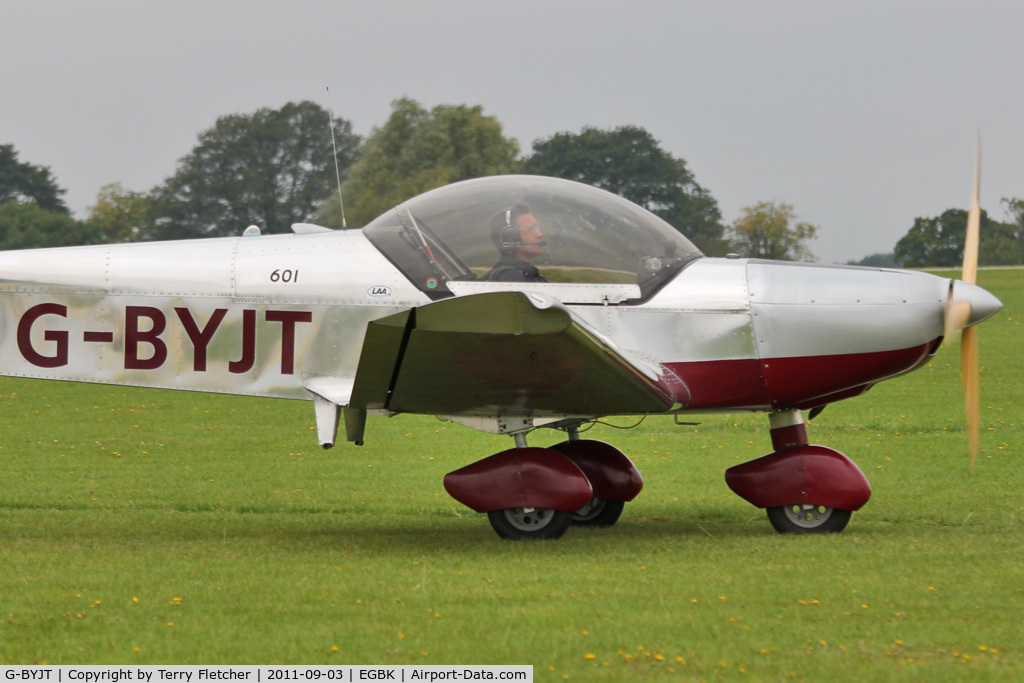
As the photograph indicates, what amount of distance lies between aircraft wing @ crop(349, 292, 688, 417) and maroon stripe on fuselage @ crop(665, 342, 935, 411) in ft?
0.52

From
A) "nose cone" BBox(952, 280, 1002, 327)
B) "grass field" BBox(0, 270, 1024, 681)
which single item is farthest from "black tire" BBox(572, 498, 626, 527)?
"nose cone" BBox(952, 280, 1002, 327)

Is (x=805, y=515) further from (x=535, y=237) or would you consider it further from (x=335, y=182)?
(x=335, y=182)

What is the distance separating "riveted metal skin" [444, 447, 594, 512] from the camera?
730cm

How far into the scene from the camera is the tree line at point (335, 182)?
34469 mm

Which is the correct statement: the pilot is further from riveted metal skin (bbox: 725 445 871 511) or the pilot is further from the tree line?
the tree line

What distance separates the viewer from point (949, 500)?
8.98 m

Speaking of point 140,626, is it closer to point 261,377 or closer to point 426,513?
point 261,377

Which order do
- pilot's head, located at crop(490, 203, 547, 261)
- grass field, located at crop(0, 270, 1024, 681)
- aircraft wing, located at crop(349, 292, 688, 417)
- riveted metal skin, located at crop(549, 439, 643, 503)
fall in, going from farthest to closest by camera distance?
riveted metal skin, located at crop(549, 439, 643, 503)
pilot's head, located at crop(490, 203, 547, 261)
aircraft wing, located at crop(349, 292, 688, 417)
grass field, located at crop(0, 270, 1024, 681)

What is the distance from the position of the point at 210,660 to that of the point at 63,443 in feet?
29.9

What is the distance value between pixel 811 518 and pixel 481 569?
2.51 m

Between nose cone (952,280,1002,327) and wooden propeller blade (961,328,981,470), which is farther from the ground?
nose cone (952,280,1002,327)

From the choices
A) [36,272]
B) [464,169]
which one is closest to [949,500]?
[36,272]

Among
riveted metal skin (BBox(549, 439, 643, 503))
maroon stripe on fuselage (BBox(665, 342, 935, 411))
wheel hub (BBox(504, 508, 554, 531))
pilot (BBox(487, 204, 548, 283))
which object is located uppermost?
pilot (BBox(487, 204, 548, 283))

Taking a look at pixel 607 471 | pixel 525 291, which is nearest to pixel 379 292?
pixel 525 291
